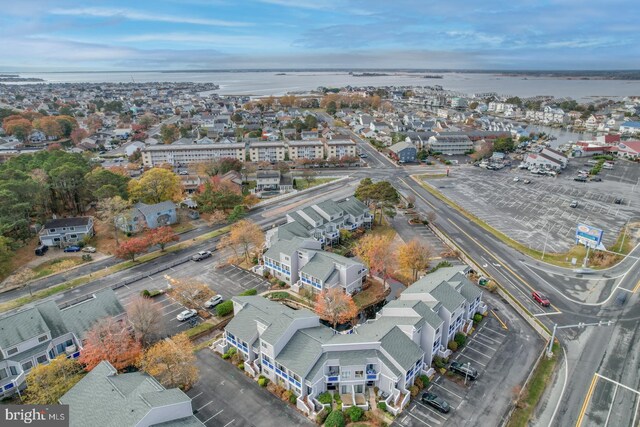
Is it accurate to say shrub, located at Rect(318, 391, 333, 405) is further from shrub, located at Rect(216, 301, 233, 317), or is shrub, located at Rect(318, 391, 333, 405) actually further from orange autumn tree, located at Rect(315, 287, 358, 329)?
shrub, located at Rect(216, 301, 233, 317)

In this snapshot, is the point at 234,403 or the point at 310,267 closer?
the point at 234,403

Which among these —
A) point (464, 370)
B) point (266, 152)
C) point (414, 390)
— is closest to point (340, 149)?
point (266, 152)

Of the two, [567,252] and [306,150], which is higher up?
[306,150]

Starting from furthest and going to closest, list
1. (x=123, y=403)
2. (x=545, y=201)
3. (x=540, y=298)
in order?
(x=545, y=201) < (x=540, y=298) < (x=123, y=403)

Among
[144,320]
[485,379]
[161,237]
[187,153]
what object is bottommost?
[485,379]

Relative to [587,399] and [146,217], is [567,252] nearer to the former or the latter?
[587,399]

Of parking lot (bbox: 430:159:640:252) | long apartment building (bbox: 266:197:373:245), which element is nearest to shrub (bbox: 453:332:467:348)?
long apartment building (bbox: 266:197:373:245)
